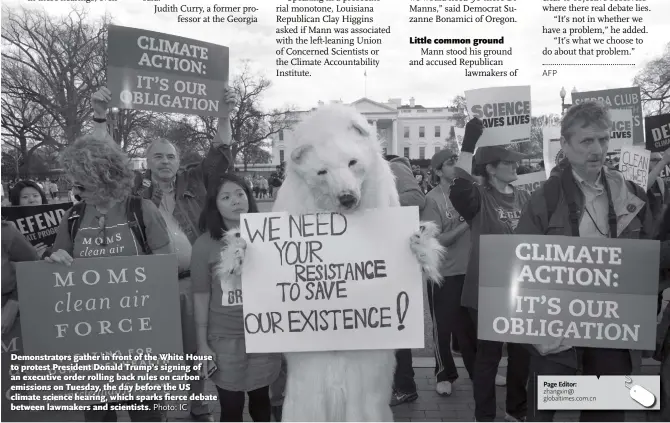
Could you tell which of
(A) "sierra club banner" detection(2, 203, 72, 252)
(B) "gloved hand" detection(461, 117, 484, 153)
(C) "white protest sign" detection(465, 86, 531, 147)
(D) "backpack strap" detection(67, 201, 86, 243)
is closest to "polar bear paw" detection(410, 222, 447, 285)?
(B) "gloved hand" detection(461, 117, 484, 153)

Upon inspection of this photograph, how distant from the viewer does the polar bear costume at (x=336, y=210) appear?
102 inches

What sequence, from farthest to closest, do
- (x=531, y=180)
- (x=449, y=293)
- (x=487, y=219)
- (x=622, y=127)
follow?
(x=622, y=127), (x=531, y=180), (x=449, y=293), (x=487, y=219)

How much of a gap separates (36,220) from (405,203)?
3531 mm

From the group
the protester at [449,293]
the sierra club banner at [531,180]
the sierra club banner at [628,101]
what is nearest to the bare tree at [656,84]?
the sierra club banner at [628,101]

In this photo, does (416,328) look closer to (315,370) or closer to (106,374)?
(315,370)

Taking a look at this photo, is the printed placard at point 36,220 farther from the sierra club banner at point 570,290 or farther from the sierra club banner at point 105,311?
the sierra club banner at point 570,290

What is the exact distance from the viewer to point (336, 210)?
265 centimetres

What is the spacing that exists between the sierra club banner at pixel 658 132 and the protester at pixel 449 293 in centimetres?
244

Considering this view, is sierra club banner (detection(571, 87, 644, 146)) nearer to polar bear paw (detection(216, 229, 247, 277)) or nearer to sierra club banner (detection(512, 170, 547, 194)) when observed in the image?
sierra club banner (detection(512, 170, 547, 194))

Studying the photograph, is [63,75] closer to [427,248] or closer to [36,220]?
[36,220]

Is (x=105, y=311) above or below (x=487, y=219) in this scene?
below

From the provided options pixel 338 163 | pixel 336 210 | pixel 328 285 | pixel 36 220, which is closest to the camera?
pixel 338 163

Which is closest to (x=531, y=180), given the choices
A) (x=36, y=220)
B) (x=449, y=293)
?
(x=449, y=293)

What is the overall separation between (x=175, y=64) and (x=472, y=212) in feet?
9.72
